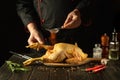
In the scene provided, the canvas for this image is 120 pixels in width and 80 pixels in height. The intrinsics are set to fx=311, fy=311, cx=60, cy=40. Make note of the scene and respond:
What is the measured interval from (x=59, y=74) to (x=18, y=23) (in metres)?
1.81

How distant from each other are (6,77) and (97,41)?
188cm

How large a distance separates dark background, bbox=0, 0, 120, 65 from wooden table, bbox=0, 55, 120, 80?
151cm

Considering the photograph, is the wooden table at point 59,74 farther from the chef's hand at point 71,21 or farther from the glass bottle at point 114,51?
the chef's hand at point 71,21

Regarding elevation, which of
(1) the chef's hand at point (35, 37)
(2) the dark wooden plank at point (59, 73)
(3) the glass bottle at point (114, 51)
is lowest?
(2) the dark wooden plank at point (59, 73)

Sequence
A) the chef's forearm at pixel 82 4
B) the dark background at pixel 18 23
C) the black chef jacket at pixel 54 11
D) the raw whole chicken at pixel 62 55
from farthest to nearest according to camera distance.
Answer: the dark background at pixel 18 23
the black chef jacket at pixel 54 11
the chef's forearm at pixel 82 4
the raw whole chicken at pixel 62 55

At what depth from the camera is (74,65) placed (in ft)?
5.82

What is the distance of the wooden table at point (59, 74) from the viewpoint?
150 centimetres

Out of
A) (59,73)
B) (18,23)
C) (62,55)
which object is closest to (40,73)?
(59,73)

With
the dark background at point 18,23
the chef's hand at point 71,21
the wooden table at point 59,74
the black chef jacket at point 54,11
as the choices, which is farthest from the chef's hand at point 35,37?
the dark background at point 18,23

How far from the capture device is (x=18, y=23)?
10.8ft

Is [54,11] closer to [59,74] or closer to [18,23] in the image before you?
[18,23]

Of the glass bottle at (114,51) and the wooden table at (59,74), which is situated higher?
the glass bottle at (114,51)

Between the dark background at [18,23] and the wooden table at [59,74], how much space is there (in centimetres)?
151

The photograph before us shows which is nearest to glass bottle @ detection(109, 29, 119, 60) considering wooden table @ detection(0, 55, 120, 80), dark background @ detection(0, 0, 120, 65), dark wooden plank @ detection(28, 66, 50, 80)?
wooden table @ detection(0, 55, 120, 80)
